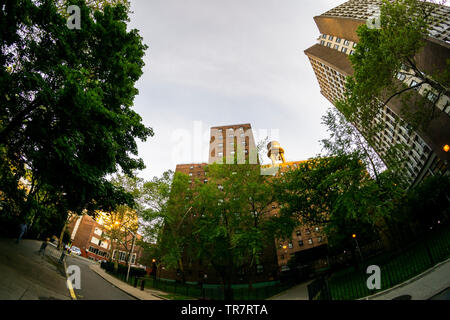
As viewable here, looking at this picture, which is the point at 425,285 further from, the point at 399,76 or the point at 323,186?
the point at 399,76

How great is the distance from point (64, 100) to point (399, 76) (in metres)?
50.3

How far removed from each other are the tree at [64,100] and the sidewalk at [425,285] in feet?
40.3

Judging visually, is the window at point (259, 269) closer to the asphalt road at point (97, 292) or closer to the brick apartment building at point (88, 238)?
the asphalt road at point (97, 292)

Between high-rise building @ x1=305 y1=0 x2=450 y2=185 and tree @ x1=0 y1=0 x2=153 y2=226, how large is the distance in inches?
671

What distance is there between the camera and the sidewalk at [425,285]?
638 cm

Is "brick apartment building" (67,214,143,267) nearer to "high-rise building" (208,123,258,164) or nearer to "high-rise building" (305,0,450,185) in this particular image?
"high-rise building" (208,123,258,164)

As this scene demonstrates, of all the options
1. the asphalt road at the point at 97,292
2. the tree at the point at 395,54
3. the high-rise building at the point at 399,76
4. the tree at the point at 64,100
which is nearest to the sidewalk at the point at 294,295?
the asphalt road at the point at 97,292

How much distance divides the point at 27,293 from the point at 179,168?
155ft

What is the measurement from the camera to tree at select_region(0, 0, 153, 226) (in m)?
6.92

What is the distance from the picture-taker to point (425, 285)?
7074mm

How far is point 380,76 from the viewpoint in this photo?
12883 mm

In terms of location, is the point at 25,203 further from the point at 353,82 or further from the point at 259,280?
the point at 259,280

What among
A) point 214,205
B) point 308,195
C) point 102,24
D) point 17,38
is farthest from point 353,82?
point 17,38

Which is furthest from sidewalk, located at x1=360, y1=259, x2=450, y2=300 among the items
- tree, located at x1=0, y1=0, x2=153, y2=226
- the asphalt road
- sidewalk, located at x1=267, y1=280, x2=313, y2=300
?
the asphalt road
